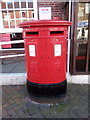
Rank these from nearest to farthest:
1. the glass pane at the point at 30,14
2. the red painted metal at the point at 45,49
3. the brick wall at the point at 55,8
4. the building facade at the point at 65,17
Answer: the red painted metal at the point at 45,49
the building facade at the point at 65,17
the brick wall at the point at 55,8
the glass pane at the point at 30,14

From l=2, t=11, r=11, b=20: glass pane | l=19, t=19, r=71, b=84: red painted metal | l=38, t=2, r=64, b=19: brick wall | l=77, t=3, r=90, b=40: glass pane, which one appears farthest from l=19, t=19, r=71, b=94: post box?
l=2, t=11, r=11, b=20: glass pane

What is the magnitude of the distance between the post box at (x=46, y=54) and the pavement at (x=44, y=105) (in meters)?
0.27

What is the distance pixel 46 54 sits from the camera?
2.27 m

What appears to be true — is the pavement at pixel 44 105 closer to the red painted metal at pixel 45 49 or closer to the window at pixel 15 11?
the red painted metal at pixel 45 49

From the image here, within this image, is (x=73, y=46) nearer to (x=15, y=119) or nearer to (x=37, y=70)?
(x=37, y=70)

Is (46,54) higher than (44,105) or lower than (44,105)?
higher

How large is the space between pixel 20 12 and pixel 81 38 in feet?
9.85

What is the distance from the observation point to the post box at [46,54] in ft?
7.12

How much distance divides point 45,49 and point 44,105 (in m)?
1.16

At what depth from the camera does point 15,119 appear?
7.07 ft

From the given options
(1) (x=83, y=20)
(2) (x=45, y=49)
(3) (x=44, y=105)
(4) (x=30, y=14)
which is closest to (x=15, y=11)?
(4) (x=30, y=14)

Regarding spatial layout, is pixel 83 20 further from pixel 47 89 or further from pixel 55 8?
pixel 47 89

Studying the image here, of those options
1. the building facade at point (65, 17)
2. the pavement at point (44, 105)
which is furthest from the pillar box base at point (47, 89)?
the building facade at point (65, 17)

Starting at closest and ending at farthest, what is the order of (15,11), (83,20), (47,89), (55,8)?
(47,89)
(83,20)
(55,8)
(15,11)
